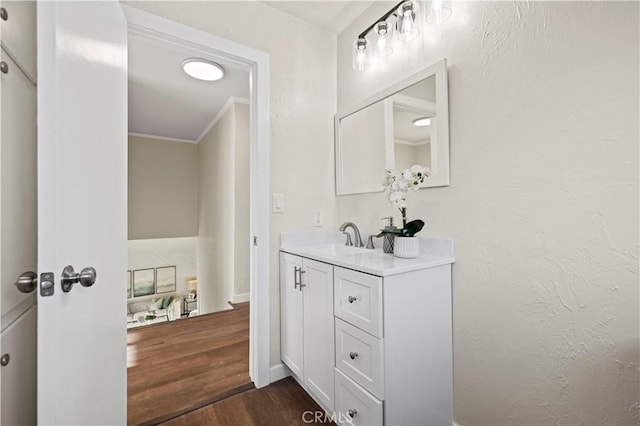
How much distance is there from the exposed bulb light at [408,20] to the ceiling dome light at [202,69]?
5.62 ft

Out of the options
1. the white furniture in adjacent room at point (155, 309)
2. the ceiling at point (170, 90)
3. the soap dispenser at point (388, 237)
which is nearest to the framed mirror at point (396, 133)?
the soap dispenser at point (388, 237)

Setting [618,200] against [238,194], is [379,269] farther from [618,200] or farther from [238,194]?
[238,194]

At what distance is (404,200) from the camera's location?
137 cm

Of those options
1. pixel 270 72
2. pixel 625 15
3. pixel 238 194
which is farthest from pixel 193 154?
pixel 625 15

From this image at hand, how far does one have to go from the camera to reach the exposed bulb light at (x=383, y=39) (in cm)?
154

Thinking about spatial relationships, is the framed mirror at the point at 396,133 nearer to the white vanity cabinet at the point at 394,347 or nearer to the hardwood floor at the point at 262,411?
the white vanity cabinet at the point at 394,347

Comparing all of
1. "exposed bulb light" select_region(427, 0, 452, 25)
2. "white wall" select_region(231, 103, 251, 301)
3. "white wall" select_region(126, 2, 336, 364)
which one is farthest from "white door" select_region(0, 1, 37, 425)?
"white wall" select_region(231, 103, 251, 301)

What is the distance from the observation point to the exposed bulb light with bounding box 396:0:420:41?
1.38 metres

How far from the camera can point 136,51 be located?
226 cm

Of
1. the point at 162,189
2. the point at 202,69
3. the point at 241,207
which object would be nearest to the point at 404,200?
the point at 202,69

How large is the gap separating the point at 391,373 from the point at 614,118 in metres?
1.15

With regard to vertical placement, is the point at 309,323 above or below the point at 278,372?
above

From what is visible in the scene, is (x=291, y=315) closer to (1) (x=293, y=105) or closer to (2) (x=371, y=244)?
(2) (x=371, y=244)

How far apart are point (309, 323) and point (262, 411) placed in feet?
1.78
